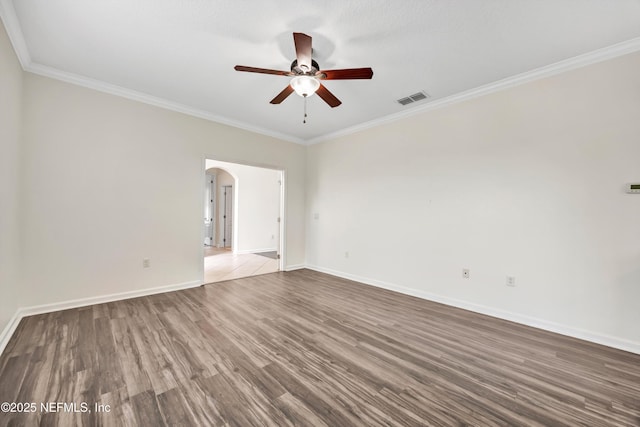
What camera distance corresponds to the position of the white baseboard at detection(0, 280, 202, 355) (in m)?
2.29

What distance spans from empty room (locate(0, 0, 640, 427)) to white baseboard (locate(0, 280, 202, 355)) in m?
0.03

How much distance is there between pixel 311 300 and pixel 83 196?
124 inches

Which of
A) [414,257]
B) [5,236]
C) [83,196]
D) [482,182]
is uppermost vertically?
[482,182]

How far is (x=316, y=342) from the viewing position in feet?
7.57

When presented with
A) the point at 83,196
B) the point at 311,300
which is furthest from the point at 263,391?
the point at 83,196

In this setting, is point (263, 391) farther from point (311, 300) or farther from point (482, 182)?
point (482, 182)

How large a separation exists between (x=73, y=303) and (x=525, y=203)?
5.42 m

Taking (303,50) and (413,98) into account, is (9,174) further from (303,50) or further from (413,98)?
(413,98)

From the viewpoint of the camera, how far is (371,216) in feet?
14.1

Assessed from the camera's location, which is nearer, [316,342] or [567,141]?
[316,342]

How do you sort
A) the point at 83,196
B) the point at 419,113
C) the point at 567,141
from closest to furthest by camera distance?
the point at 567,141, the point at 83,196, the point at 419,113

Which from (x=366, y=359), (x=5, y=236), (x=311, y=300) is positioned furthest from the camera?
(x=311, y=300)

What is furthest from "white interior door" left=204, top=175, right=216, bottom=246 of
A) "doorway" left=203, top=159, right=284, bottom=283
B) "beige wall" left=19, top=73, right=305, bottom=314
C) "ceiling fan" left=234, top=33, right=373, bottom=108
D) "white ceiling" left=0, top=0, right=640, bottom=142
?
"ceiling fan" left=234, top=33, right=373, bottom=108

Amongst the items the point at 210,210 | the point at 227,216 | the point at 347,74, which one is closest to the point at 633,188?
the point at 347,74
